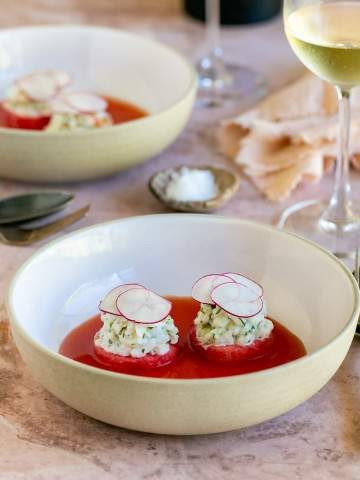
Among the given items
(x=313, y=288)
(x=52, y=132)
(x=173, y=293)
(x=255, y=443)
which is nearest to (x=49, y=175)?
(x=52, y=132)

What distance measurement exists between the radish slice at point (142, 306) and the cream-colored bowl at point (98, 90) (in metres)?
0.47

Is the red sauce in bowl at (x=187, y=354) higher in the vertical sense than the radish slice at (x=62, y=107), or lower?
higher

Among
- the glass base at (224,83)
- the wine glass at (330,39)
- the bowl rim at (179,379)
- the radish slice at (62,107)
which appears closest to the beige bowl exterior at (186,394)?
the bowl rim at (179,379)

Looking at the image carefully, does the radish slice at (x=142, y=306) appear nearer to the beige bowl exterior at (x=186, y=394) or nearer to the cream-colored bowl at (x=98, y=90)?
the beige bowl exterior at (x=186, y=394)

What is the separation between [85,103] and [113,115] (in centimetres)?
16

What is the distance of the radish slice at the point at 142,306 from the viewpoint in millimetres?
1036

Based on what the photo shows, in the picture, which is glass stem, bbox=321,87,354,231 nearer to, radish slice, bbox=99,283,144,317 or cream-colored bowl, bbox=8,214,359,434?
cream-colored bowl, bbox=8,214,359,434

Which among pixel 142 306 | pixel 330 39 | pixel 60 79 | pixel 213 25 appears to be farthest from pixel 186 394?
pixel 213 25

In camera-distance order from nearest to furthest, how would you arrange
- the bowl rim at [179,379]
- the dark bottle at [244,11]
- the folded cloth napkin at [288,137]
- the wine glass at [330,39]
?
the bowl rim at [179,379], the wine glass at [330,39], the folded cloth napkin at [288,137], the dark bottle at [244,11]

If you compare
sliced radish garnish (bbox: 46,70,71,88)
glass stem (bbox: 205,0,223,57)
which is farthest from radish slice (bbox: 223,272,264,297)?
glass stem (bbox: 205,0,223,57)

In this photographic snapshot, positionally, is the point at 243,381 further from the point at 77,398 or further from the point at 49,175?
the point at 49,175

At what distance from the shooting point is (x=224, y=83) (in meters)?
1.98

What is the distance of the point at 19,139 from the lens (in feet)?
4.84

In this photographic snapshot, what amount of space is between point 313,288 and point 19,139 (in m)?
0.54
